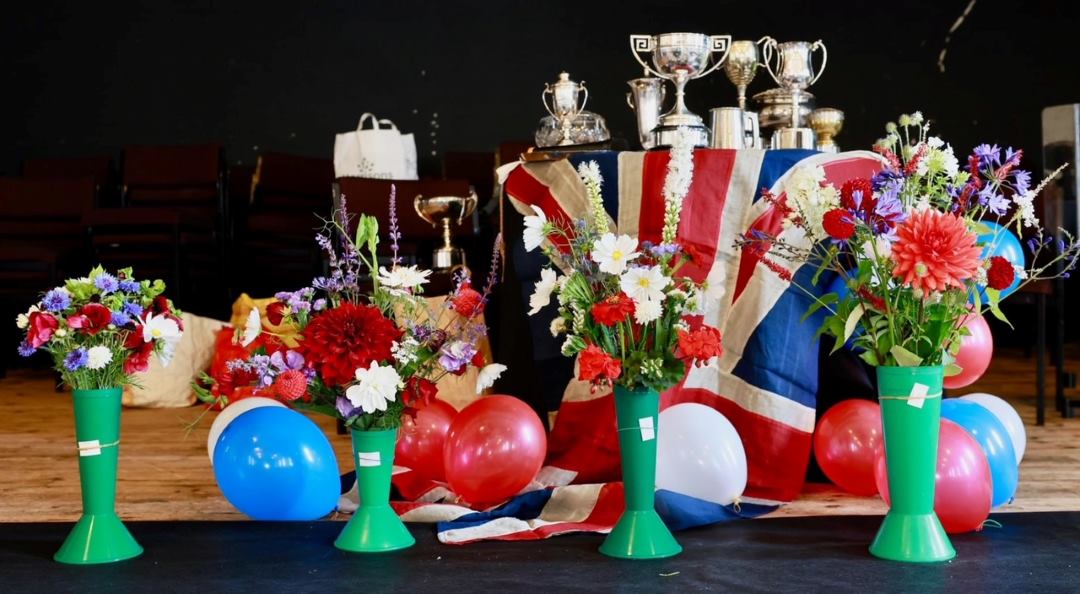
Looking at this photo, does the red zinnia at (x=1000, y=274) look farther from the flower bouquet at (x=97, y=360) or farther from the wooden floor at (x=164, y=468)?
the flower bouquet at (x=97, y=360)

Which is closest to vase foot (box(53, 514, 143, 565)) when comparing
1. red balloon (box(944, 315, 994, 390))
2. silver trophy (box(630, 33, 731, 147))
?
silver trophy (box(630, 33, 731, 147))

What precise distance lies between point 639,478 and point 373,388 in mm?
493

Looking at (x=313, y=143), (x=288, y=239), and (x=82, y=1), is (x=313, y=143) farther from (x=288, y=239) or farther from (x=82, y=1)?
(x=82, y=1)

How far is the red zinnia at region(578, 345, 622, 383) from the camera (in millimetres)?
2125

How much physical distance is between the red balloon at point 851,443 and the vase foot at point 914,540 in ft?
1.56

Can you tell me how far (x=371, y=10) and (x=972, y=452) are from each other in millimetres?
5162

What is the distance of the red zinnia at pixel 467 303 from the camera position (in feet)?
7.63

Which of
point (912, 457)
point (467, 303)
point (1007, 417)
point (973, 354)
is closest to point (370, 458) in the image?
point (467, 303)

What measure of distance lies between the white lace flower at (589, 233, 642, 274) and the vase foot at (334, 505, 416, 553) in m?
0.63

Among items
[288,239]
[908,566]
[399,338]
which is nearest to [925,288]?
[908,566]

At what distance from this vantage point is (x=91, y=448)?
230cm

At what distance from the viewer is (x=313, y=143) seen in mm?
6910

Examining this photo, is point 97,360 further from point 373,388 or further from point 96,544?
point 373,388

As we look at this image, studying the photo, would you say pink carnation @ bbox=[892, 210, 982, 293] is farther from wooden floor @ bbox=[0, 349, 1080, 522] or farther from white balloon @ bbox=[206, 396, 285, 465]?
white balloon @ bbox=[206, 396, 285, 465]
